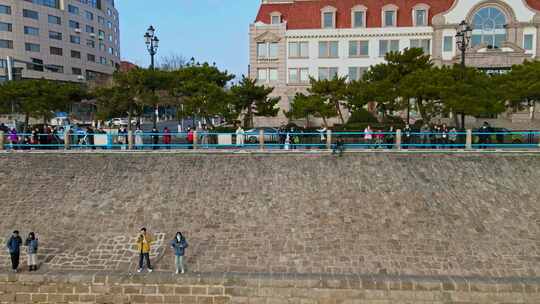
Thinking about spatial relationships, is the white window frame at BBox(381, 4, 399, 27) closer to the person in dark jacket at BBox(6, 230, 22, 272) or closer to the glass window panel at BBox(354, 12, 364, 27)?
the glass window panel at BBox(354, 12, 364, 27)

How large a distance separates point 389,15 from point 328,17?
6273 millimetres

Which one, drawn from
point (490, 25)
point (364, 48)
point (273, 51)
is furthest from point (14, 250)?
point (490, 25)

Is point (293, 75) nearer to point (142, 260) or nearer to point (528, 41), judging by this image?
point (528, 41)

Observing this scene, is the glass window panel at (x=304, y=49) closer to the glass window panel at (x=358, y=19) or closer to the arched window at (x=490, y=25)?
the glass window panel at (x=358, y=19)

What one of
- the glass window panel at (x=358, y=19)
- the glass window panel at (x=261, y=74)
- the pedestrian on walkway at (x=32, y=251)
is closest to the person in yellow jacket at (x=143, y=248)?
the pedestrian on walkway at (x=32, y=251)

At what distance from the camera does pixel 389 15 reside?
3988 centimetres

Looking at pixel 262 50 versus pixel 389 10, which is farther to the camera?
pixel 262 50

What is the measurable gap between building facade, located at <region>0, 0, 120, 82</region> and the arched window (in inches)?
2014

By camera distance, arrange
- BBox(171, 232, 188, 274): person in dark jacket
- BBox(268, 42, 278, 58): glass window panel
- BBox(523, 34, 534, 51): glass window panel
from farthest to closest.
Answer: BBox(268, 42, 278, 58): glass window panel < BBox(523, 34, 534, 51): glass window panel < BBox(171, 232, 188, 274): person in dark jacket

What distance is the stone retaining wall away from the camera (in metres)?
9.67

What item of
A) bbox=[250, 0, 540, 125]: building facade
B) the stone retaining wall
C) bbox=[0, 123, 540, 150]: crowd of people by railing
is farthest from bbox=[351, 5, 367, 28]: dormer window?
the stone retaining wall

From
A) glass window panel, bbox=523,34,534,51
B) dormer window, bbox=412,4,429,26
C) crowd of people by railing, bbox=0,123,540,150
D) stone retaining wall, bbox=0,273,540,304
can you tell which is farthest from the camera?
dormer window, bbox=412,4,429,26

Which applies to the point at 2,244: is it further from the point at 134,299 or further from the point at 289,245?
the point at 289,245

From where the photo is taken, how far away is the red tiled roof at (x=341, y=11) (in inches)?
1565
